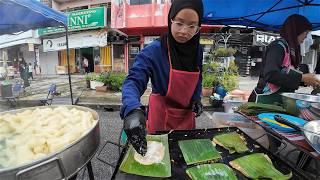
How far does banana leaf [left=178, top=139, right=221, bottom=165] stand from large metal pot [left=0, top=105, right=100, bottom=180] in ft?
1.80

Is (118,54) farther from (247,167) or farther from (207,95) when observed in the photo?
(247,167)

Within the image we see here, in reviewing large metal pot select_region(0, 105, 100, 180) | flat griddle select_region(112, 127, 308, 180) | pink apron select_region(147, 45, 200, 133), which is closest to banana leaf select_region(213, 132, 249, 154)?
flat griddle select_region(112, 127, 308, 180)

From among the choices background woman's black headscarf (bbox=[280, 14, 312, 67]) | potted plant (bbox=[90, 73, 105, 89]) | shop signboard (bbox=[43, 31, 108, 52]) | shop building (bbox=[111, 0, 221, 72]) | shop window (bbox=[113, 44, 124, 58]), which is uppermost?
shop building (bbox=[111, 0, 221, 72])

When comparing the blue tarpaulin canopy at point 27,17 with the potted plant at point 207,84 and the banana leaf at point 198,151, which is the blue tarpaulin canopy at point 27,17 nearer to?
the banana leaf at point 198,151

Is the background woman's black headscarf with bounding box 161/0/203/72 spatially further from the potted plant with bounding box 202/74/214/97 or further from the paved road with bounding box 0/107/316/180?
the potted plant with bounding box 202/74/214/97

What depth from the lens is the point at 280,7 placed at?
3.87m

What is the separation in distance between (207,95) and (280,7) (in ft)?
20.7

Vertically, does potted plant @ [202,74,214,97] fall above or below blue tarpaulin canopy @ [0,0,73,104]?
below

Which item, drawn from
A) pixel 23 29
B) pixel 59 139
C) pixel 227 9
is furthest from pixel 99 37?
pixel 59 139

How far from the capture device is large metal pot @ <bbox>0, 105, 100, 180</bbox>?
1066 mm

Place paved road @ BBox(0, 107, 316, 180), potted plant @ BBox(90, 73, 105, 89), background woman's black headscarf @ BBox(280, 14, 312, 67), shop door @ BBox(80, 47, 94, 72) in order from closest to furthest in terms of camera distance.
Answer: background woman's black headscarf @ BBox(280, 14, 312, 67)
paved road @ BBox(0, 107, 316, 180)
potted plant @ BBox(90, 73, 105, 89)
shop door @ BBox(80, 47, 94, 72)

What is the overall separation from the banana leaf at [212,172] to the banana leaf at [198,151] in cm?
8

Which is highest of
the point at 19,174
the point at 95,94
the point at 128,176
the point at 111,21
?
the point at 111,21

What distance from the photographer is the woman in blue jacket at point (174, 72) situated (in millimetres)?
1679
